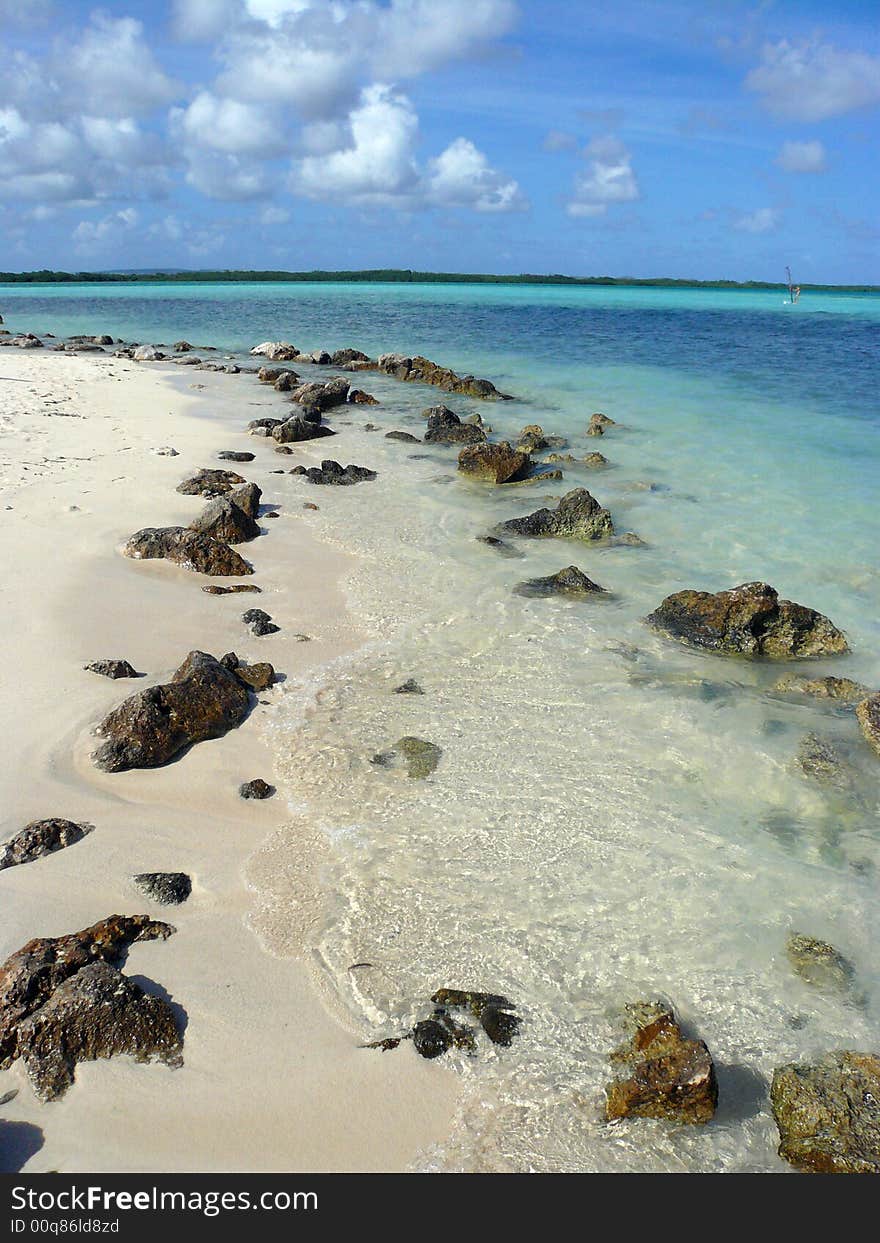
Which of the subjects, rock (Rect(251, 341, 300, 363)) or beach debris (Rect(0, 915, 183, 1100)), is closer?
beach debris (Rect(0, 915, 183, 1100))

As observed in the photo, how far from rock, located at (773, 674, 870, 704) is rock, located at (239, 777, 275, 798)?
456 centimetres

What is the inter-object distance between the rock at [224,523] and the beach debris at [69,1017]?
6533 mm

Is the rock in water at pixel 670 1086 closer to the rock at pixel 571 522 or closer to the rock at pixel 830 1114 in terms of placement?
the rock at pixel 830 1114

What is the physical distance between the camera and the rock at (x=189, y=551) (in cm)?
891

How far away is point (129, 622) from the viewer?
7.52 m

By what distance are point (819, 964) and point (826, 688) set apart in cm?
340

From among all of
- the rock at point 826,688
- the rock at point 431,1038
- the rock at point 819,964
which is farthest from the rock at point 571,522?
the rock at point 431,1038

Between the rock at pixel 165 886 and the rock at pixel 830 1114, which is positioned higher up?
the rock at pixel 165 886

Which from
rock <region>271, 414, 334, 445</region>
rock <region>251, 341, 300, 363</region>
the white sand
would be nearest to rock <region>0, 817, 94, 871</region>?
the white sand

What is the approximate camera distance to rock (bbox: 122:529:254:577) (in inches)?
351

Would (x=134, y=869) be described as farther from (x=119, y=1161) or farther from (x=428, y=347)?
(x=428, y=347)

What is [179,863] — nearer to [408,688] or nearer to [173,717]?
[173,717]

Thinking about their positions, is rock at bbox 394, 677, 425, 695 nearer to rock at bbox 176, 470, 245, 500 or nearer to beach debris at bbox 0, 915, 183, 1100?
beach debris at bbox 0, 915, 183, 1100
